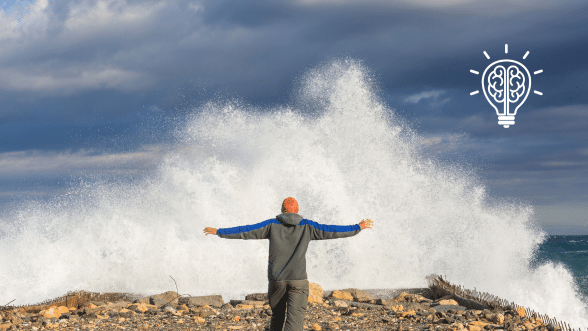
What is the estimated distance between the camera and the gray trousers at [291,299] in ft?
17.4

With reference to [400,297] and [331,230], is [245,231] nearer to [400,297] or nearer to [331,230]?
[331,230]

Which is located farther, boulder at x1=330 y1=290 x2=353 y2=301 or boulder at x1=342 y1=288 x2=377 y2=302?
boulder at x1=330 y1=290 x2=353 y2=301

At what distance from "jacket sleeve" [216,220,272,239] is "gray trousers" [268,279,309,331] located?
0.55 metres

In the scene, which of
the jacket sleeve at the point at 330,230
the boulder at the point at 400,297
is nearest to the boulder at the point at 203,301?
the boulder at the point at 400,297

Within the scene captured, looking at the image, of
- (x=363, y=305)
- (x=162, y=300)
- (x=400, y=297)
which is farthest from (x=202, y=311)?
(x=400, y=297)

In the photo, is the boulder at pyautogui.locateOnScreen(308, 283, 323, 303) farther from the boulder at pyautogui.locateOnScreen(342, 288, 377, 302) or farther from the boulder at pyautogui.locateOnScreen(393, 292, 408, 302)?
the boulder at pyautogui.locateOnScreen(393, 292, 408, 302)

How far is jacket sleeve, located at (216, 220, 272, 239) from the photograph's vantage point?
5348 mm

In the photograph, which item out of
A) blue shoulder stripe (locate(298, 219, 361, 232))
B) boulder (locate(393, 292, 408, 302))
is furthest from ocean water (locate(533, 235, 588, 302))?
blue shoulder stripe (locate(298, 219, 361, 232))

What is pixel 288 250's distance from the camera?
17.7 ft

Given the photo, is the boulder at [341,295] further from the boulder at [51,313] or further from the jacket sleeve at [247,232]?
the jacket sleeve at [247,232]

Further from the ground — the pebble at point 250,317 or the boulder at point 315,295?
the boulder at point 315,295

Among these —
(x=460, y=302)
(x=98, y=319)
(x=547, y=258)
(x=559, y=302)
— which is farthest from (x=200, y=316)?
(x=547, y=258)

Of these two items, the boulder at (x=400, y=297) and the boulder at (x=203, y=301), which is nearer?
the boulder at (x=203, y=301)

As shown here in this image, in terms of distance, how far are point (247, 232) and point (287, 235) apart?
45 cm
